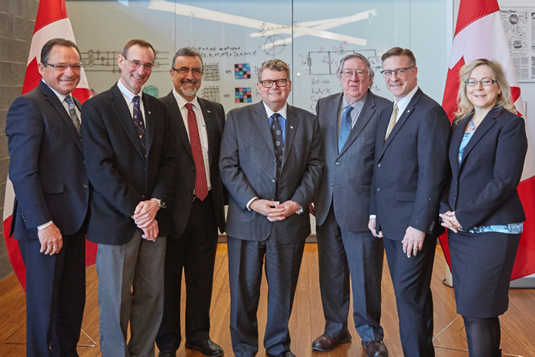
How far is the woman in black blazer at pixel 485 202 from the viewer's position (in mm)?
2057

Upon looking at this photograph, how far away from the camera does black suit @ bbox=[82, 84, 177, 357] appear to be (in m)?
2.20

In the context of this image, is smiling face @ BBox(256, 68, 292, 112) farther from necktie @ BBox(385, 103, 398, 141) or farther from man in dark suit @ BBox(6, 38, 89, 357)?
man in dark suit @ BBox(6, 38, 89, 357)

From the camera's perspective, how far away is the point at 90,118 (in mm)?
2199

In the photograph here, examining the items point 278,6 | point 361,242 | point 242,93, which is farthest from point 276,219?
point 278,6

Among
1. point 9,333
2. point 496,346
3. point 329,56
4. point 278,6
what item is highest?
A: point 278,6

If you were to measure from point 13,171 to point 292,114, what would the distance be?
1504mm

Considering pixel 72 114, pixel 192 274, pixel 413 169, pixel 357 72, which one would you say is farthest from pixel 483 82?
pixel 72 114

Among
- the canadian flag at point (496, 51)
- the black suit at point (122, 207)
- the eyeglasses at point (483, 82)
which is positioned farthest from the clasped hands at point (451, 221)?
the black suit at point (122, 207)

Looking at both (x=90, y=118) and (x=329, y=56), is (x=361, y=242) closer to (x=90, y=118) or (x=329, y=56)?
(x=90, y=118)

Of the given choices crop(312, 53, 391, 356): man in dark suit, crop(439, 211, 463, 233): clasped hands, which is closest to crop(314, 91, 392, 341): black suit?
crop(312, 53, 391, 356): man in dark suit

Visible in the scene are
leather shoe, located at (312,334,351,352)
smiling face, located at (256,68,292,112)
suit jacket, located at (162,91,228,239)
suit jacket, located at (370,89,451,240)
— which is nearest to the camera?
suit jacket, located at (370,89,451,240)

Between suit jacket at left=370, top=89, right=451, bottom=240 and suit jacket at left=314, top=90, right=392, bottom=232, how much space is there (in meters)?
0.15

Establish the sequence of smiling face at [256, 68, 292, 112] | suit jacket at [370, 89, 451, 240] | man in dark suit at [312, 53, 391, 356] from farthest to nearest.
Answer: man in dark suit at [312, 53, 391, 356], smiling face at [256, 68, 292, 112], suit jacket at [370, 89, 451, 240]

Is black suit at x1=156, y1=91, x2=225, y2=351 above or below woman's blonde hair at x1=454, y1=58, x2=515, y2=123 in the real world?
below
